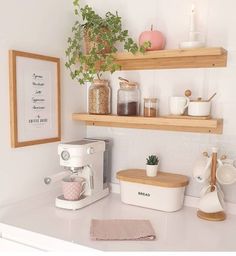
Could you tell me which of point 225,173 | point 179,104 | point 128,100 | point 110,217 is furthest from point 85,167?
point 225,173

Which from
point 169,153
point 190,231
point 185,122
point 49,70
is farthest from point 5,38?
point 190,231

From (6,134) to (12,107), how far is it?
123 mm

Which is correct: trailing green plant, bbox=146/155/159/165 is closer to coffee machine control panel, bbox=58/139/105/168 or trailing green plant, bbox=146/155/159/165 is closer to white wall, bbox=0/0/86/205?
coffee machine control panel, bbox=58/139/105/168

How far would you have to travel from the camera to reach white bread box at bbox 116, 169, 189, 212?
58.8 inches

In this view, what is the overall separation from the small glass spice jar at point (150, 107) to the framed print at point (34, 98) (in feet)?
1.52

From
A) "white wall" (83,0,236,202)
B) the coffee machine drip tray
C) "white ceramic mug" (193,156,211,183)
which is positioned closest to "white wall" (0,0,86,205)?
the coffee machine drip tray

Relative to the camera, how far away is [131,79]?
1.74 m

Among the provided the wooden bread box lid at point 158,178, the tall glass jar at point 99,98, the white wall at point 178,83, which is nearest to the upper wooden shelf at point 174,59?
the white wall at point 178,83

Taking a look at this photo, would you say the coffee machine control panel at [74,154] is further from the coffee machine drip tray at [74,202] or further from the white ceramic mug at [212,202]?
the white ceramic mug at [212,202]

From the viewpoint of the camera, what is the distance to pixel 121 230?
1256mm

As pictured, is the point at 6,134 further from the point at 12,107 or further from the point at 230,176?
the point at 230,176

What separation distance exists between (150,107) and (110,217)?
58cm

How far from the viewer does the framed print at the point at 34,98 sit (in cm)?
139

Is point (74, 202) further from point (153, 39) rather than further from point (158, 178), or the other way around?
point (153, 39)
